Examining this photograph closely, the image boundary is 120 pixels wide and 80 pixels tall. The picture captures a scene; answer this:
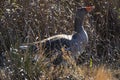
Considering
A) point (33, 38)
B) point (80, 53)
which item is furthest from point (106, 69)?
point (33, 38)

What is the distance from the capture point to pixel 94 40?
25.2 feet

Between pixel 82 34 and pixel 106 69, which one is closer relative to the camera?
pixel 106 69

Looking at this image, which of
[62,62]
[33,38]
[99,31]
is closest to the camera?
[62,62]

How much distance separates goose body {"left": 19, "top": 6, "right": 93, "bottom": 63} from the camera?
697 cm

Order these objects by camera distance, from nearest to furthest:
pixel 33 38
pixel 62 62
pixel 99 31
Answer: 1. pixel 62 62
2. pixel 33 38
3. pixel 99 31

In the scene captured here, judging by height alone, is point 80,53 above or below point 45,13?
below

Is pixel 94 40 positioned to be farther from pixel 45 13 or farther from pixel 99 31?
pixel 45 13

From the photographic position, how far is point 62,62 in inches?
265

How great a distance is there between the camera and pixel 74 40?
7.25m

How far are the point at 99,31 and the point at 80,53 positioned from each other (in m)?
1.09

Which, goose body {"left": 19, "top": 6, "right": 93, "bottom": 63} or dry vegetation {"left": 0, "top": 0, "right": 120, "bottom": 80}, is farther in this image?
dry vegetation {"left": 0, "top": 0, "right": 120, "bottom": 80}

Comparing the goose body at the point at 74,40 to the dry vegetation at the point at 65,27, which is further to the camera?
the dry vegetation at the point at 65,27

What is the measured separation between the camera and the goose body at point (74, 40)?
6.97 m

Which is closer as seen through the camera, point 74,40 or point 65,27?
point 74,40
